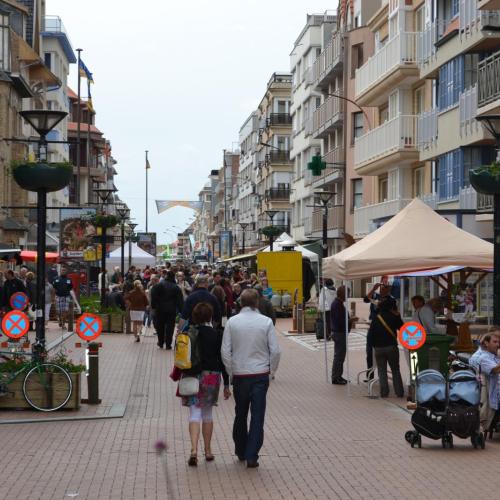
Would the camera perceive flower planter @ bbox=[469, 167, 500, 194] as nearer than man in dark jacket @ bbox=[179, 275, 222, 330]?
Yes

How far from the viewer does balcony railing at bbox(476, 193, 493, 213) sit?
31.4 metres

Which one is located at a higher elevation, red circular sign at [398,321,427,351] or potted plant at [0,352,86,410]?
red circular sign at [398,321,427,351]

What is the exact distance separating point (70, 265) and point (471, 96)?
16.8m

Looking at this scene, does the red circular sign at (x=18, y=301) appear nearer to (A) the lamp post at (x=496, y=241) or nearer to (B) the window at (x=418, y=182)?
(A) the lamp post at (x=496, y=241)

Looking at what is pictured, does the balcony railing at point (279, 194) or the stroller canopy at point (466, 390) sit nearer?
the stroller canopy at point (466, 390)

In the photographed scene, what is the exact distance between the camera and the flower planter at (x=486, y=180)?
15.1 metres

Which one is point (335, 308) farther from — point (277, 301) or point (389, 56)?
point (389, 56)

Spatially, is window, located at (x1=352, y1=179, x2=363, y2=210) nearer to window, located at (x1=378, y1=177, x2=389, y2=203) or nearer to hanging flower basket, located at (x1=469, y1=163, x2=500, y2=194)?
window, located at (x1=378, y1=177, x2=389, y2=203)

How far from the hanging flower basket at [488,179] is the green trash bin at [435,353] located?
2247mm

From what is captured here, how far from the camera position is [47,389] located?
14.6 meters

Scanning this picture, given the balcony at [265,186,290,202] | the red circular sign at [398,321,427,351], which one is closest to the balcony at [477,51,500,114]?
the red circular sign at [398,321,427,351]

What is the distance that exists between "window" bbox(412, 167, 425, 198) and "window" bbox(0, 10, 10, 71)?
19322mm

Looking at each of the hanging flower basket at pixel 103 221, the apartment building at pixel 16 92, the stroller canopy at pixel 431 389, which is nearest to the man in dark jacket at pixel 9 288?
the hanging flower basket at pixel 103 221

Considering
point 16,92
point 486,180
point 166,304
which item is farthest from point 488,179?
point 16,92
